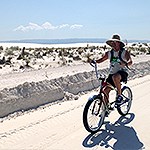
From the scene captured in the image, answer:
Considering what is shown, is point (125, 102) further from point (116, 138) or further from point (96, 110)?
point (116, 138)

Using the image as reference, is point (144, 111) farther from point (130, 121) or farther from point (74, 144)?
point (74, 144)

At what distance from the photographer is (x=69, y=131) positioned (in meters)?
7.32

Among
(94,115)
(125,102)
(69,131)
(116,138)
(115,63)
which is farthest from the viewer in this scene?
(125,102)

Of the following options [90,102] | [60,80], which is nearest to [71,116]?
[90,102]

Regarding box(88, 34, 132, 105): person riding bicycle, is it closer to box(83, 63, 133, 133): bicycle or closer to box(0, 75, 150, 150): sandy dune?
box(83, 63, 133, 133): bicycle

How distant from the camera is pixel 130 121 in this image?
8.13 metres

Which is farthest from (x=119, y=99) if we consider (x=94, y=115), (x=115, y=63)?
(x=94, y=115)

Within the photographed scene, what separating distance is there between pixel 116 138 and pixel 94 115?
0.68m

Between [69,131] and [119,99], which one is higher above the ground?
[119,99]

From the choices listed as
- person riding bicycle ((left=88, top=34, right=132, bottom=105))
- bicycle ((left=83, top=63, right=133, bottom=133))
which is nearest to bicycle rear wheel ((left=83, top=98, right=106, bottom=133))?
bicycle ((left=83, top=63, right=133, bottom=133))

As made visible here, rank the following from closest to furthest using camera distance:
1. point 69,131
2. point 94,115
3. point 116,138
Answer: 1. point 116,138
2. point 94,115
3. point 69,131

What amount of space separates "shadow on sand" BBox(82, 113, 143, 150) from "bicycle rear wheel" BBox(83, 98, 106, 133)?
15 cm

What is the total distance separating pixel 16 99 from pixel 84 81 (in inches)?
170

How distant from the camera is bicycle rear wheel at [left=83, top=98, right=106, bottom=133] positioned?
6.89 metres
